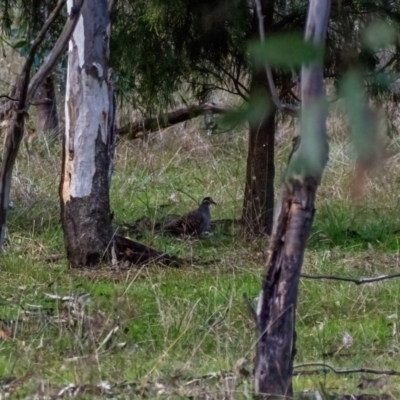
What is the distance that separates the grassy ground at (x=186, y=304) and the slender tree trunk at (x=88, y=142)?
28 cm

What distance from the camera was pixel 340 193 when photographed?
9516mm

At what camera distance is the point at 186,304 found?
560cm

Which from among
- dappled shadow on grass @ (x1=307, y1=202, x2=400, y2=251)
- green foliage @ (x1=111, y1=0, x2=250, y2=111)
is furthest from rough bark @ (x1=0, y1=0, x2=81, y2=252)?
dappled shadow on grass @ (x1=307, y1=202, x2=400, y2=251)

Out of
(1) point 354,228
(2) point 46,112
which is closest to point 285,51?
(1) point 354,228

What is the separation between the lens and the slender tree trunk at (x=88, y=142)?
6.89 meters

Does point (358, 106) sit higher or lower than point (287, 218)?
higher

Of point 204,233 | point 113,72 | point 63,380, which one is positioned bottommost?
point 63,380

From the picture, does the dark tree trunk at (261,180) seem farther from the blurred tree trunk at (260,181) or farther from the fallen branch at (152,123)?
the fallen branch at (152,123)

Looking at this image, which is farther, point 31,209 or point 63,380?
point 31,209

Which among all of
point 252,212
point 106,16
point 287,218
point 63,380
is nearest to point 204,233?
point 252,212

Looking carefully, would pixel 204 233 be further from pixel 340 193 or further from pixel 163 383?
pixel 163 383

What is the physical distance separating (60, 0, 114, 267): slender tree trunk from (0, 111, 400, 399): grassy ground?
10.9 inches

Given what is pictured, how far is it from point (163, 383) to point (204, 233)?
4.48 metres

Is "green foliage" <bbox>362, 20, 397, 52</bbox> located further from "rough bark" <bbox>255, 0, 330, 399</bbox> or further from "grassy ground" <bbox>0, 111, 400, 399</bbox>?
"rough bark" <bbox>255, 0, 330, 399</bbox>
